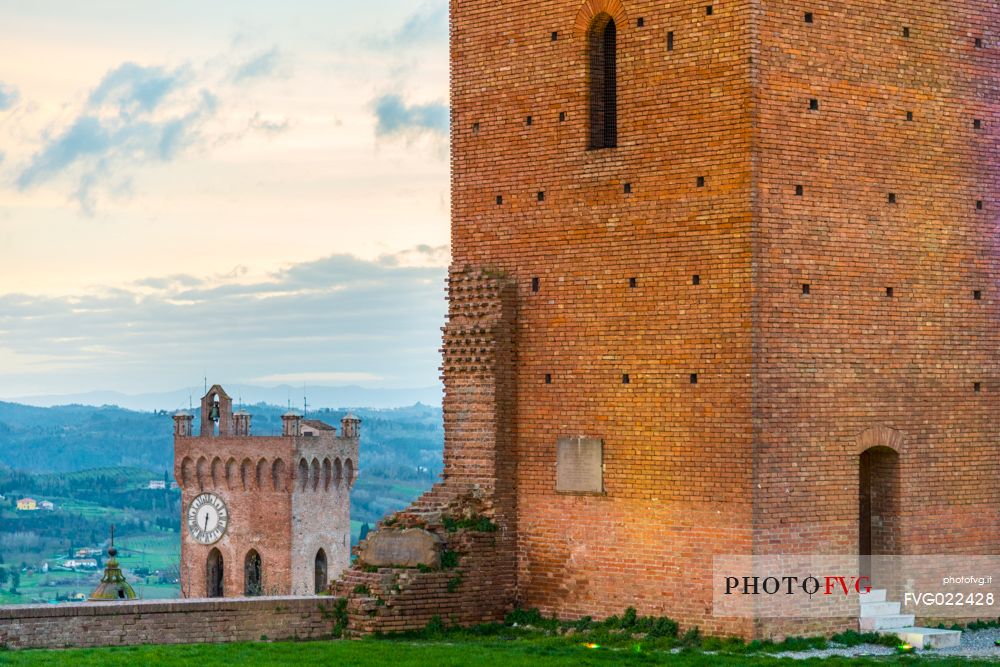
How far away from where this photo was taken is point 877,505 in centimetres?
2291

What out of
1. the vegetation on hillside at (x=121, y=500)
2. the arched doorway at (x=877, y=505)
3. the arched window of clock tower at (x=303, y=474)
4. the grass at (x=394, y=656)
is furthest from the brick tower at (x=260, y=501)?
the grass at (x=394, y=656)

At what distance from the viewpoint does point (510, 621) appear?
23203 millimetres

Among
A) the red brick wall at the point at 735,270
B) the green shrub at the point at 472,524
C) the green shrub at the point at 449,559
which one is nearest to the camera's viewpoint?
the red brick wall at the point at 735,270

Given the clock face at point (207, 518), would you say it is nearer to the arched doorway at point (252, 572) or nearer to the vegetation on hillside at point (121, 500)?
the arched doorway at point (252, 572)

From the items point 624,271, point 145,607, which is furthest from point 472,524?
point 145,607

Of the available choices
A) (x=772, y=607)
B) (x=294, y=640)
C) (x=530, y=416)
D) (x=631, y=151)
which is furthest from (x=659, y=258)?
(x=294, y=640)

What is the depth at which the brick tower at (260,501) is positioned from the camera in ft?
227

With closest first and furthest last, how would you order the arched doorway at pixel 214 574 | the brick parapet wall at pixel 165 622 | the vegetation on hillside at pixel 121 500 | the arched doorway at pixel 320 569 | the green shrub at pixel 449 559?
the brick parapet wall at pixel 165 622
the green shrub at pixel 449 559
the arched doorway at pixel 320 569
the arched doorway at pixel 214 574
the vegetation on hillside at pixel 121 500

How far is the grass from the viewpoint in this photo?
1966 centimetres

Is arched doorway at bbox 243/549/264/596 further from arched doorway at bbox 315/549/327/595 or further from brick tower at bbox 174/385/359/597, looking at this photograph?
arched doorway at bbox 315/549/327/595

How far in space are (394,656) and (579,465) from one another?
4.05 metres

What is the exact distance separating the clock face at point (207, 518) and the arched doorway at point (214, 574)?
783 millimetres

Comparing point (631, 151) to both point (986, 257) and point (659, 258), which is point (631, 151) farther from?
point (986, 257)

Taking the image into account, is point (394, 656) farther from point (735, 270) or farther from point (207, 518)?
point (207, 518)
